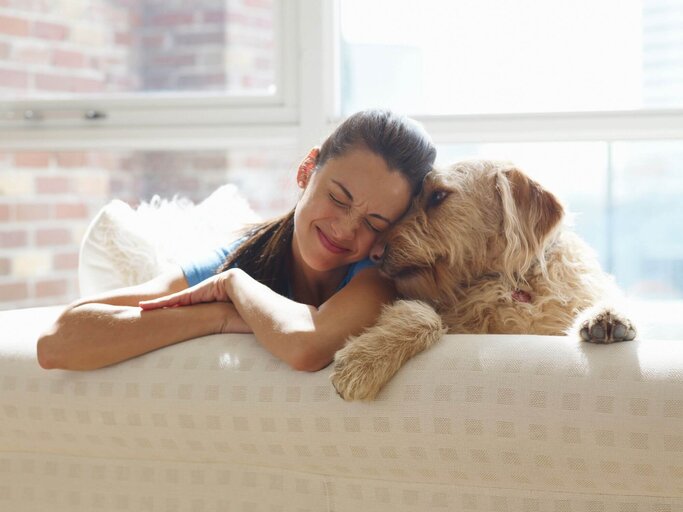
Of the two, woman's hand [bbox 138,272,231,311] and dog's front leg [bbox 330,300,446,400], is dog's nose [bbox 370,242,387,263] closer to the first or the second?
dog's front leg [bbox 330,300,446,400]

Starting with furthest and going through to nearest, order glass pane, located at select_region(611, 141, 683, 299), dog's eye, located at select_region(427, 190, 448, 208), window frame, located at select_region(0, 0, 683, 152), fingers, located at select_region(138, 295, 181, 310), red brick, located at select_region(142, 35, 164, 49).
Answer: red brick, located at select_region(142, 35, 164, 49)
glass pane, located at select_region(611, 141, 683, 299)
window frame, located at select_region(0, 0, 683, 152)
dog's eye, located at select_region(427, 190, 448, 208)
fingers, located at select_region(138, 295, 181, 310)

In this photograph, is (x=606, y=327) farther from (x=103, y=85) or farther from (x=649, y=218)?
(x=103, y=85)

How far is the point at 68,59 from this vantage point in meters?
3.82

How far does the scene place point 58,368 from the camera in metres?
1.84

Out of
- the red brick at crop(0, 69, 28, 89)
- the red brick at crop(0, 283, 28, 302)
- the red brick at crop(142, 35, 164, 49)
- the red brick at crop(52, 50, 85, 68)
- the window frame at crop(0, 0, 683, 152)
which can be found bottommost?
the red brick at crop(0, 283, 28, 302)

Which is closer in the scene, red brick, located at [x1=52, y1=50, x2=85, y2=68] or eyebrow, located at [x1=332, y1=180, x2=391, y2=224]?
eyebrow, located at [x1=332, y1=180, x2=391, y2=224]

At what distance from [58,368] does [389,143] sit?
3.04 feet

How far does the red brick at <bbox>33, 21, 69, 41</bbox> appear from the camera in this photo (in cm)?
383

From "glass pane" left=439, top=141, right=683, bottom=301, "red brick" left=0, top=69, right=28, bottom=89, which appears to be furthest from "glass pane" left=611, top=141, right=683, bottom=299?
"red brick" left=0, top=69, right=28, bottom=89

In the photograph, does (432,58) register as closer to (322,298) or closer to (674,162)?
(674,162)

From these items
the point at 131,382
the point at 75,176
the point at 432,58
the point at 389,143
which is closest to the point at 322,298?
the point at 389,143

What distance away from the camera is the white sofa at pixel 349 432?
1480 millimetres

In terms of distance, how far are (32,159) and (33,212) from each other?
0.83 ft

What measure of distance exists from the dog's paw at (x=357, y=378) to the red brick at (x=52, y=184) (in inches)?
107
